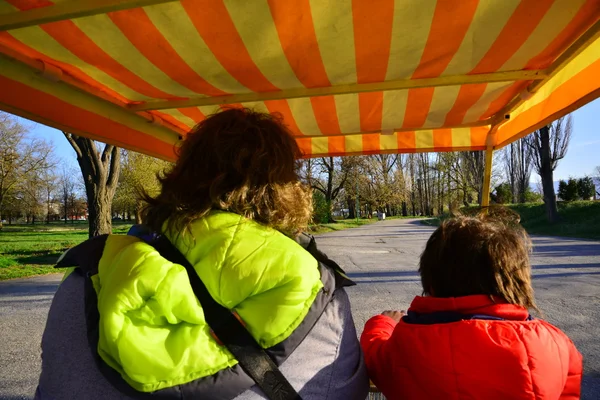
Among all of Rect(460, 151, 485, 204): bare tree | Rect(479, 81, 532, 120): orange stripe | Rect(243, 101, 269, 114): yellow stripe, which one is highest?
Rect(460, 151, 485, 204): bare tree

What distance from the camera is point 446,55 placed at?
203 centimetres

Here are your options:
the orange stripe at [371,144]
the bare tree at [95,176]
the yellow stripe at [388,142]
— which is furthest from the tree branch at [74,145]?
the yellow stripe at [388,142]

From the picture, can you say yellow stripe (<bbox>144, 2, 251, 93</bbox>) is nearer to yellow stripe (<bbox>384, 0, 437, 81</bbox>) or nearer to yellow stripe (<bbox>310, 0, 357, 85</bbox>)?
yellow stripe (<bbox>310, 0, 357, 85</bbox>)

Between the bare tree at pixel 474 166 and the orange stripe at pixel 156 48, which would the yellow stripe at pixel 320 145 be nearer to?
the orange stripe at pixel 156 48

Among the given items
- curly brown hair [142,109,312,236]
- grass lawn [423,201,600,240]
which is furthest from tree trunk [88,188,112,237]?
grass lawn [423,201,600,240]

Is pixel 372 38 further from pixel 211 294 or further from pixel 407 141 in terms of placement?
pixel 407 141

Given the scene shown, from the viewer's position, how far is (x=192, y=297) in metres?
0.86

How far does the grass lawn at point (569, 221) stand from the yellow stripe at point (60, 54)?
46.2 feet

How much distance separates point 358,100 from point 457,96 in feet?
2.13

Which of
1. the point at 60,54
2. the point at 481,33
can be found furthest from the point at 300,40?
the point at 60,54

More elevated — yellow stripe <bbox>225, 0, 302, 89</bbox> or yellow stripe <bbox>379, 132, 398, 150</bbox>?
yellow stripe <bbox>225, 0, 302, 89</bbox>

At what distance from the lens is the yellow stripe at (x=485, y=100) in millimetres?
2414

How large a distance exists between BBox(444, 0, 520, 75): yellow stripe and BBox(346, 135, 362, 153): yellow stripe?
1.35 metres

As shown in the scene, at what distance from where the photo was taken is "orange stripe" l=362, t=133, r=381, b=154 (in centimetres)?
348
